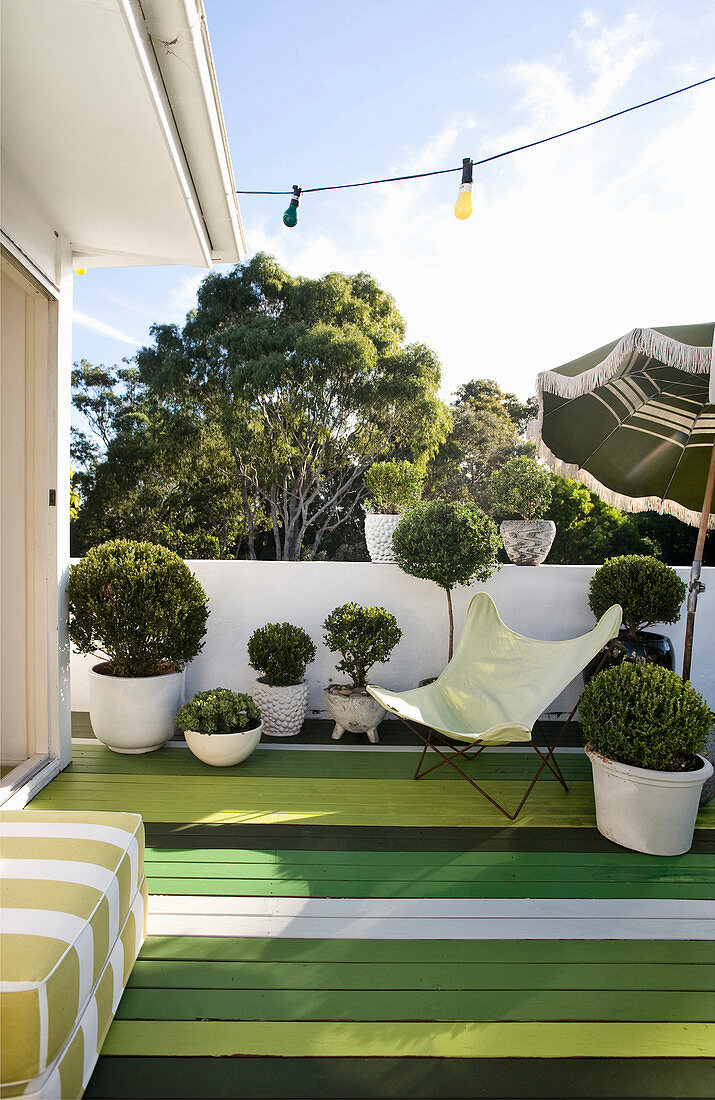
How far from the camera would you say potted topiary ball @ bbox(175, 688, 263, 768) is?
3.54 meters

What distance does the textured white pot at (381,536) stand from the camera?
190 inches

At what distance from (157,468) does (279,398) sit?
14.6 feet

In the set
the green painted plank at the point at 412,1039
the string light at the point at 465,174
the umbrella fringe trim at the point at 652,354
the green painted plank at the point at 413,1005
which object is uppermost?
the string light at the point at 465,174

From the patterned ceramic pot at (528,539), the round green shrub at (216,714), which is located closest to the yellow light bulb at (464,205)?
the patterned ceramic pot at (528,539)

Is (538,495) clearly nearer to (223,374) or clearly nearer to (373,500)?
(373,500)

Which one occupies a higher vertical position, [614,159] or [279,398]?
[614,159]

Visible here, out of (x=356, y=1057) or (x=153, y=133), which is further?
(x=153, y=133)

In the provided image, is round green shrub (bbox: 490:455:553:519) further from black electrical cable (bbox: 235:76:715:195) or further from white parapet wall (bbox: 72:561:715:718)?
black electrical cable (bbox: 235:76:715:195)

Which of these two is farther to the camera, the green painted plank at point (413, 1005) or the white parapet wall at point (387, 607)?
the white parapet wall at point (387, 607)

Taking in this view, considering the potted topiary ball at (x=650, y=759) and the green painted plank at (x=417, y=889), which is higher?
the potted topiary ball at (x=650, y=759)

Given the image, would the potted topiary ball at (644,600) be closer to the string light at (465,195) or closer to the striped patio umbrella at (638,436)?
the striped patio umbrella at (638,436)

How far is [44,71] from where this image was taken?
2.09 m

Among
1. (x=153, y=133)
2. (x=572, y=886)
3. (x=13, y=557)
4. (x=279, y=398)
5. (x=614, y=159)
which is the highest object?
(x=614, y=159)

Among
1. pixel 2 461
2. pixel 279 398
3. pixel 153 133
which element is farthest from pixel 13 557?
pixel 279 398
